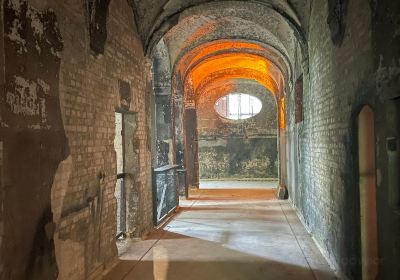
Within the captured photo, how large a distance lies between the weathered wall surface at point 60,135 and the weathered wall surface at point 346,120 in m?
2.89

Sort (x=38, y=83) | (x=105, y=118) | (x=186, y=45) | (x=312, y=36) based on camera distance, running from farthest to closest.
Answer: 1. (x=186, y=45)
2. (x=312, y=36)
3. (x=105, y=118)
4. (x=38, y=83)

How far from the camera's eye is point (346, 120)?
4445 mm

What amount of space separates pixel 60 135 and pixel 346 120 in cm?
308

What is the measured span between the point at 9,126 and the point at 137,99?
3.86m

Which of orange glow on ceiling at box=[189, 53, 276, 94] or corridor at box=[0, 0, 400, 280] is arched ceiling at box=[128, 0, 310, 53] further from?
orange glow on ceiling at box=[189, 53, 276, 94]

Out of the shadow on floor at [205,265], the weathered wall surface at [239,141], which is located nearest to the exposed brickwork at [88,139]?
the shadow on floor at [205,265]

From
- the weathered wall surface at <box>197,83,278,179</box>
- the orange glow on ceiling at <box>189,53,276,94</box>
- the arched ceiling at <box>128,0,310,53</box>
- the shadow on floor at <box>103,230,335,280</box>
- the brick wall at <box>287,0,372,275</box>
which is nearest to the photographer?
the brick wall at <box>287,0,372,275</box>

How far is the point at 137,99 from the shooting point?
686 centimetres

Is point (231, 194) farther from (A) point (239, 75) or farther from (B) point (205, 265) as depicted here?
(B) point (205, 265)

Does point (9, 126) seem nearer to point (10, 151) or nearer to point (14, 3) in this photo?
point (10, 151)

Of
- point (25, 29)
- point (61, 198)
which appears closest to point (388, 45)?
point (25, 29)

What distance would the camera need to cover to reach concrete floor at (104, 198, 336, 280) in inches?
198

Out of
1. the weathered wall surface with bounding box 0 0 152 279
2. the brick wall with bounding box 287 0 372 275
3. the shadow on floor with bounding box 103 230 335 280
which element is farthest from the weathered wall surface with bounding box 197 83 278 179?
the weathered wall surface with bounding box 0 0 152 279

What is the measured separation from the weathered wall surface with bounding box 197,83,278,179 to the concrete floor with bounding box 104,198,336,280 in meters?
9.65
